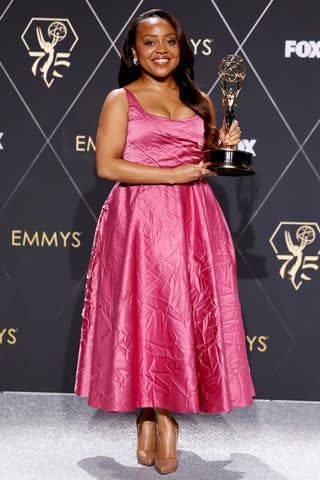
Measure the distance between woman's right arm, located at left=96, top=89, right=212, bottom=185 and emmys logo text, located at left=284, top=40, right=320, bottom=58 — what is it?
3.51 feet

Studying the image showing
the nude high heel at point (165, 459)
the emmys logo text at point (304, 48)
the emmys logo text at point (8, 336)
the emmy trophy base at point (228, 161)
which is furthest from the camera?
the emmys logo text at point (8, 336)

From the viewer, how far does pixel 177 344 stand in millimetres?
2070

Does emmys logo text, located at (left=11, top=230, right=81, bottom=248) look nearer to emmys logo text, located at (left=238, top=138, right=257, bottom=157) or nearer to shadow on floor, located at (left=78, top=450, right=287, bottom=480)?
emmys logo text, located at (left=238, top=138, right=257, bottom=157)

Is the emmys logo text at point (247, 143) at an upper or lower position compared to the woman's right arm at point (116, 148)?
upper

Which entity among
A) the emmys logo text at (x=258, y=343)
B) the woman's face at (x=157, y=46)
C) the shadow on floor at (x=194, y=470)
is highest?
the woman's face at (x=157, y=46)

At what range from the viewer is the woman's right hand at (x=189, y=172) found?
6.72 ft

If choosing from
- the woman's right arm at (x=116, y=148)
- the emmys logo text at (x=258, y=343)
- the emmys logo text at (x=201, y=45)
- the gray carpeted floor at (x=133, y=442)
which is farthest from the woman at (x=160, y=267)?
the emmys logo text at (x=258, y=343)

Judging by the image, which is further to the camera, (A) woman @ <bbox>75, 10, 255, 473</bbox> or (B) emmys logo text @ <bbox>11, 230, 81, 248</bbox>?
(B) emmys logo text @ <bbox>11, 230, 81, 248</bbox>

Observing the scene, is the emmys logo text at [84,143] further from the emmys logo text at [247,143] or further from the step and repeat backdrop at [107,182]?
the emmys logo text at [247,143]

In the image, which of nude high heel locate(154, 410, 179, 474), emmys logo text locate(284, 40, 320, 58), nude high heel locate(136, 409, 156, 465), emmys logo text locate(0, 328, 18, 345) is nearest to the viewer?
nude high heel locate(154, 410, 179, 474)

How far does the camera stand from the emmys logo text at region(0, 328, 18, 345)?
3064 millimetres

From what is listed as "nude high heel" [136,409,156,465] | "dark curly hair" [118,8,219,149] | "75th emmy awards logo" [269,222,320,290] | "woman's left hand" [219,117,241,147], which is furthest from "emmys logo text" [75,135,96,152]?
"nude high heel" [136,409,156,465]

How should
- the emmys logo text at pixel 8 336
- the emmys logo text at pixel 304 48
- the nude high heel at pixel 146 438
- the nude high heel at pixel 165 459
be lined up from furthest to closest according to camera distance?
1. the emmys logo text at pixel 8 336
2. the emmys logo text at pixel 304 48
3. the nude high heel at pixel 146 438
4. the nude high heel at pixel 165 459

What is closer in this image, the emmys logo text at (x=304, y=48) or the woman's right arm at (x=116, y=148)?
the woman's right arm at (x=116, y=148)
